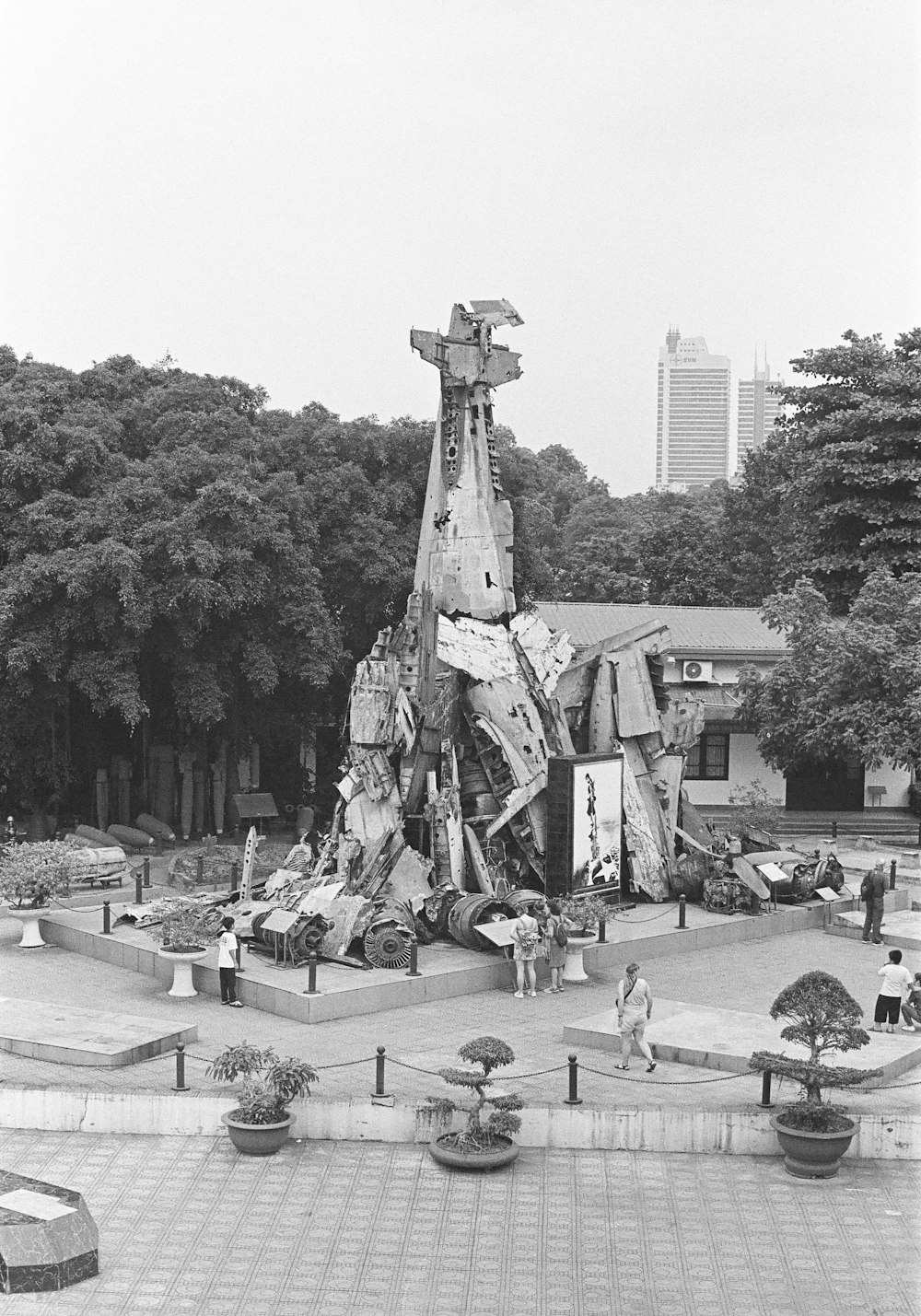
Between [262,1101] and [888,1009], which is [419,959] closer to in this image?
[888,1009]

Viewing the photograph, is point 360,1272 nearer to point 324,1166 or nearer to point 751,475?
point 324,1166

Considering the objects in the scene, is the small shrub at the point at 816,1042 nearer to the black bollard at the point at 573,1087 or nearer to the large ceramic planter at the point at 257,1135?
the black bollard at the point at 573,1087

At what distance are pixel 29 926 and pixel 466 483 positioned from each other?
964 cm

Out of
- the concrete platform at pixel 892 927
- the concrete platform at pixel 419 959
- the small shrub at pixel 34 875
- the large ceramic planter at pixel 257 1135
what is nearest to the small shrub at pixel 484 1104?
the large ceramic planter at pixel 257 1135

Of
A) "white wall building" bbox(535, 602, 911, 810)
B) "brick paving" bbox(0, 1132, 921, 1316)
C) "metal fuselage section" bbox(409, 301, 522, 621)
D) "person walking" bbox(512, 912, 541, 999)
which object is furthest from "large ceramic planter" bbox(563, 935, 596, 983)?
"white wall building" bbox(535, 602, 911, 810)

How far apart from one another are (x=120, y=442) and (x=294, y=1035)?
1795cm

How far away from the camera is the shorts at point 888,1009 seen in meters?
18.3

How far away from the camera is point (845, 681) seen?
1323 inches

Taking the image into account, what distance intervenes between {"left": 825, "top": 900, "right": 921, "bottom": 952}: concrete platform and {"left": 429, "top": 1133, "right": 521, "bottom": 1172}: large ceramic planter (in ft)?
39.0

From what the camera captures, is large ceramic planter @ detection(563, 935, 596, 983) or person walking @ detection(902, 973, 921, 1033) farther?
large ceramic planter @ detection(563, 935, 596, 983)

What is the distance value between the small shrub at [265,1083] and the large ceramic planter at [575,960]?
697 cm

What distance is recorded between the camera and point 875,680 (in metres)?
33.4

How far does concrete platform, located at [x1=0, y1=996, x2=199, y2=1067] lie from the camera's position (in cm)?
1703

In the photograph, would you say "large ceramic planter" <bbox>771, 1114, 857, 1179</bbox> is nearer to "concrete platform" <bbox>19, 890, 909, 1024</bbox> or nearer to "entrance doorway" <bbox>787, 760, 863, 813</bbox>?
"concrete platform" <bbox>19, 890, 909, 1024</bbox>
